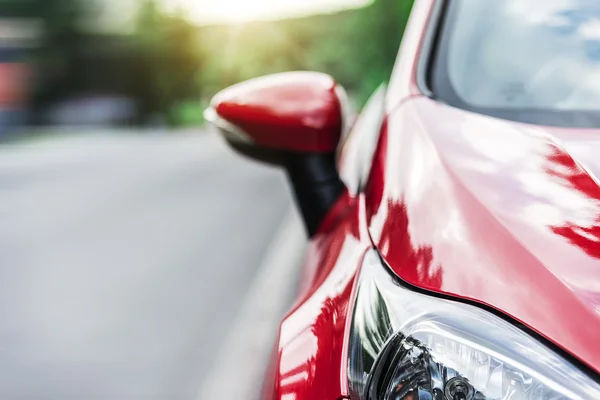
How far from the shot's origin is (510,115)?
1.53 meters

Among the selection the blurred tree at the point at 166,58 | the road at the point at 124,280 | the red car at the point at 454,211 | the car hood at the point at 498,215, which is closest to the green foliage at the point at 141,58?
the blurred tree at the point at 166,58

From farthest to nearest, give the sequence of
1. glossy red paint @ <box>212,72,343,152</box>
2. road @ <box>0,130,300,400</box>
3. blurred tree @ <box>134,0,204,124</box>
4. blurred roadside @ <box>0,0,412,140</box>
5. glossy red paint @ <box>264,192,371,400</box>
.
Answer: blurred tree @ <box>134,0,204,124</box>, blurred roadside @ <box>0,0,412,140</box>, road @ <box>0,130,300,400</box>, glossy red paint @ <box>212,72,343,152</box>, glossy red paint @ <box>264,192,371,400</box>

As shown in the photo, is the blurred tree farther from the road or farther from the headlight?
the headlight

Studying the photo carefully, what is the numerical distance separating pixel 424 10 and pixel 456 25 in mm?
119

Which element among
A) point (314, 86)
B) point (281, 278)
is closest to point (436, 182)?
point (314, 86)

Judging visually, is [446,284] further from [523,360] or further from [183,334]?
[183,334]

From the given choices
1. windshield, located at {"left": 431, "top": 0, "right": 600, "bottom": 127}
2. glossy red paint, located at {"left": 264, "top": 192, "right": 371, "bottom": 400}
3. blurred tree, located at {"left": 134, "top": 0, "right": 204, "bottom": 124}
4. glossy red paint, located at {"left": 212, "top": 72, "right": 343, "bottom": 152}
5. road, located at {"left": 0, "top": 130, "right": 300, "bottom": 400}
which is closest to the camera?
glossy red paint, located at {"left": 264, "top": 192, "right": 371, "bottom": 400}

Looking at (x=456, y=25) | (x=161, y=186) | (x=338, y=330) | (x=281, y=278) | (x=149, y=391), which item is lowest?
(x=161, y=186)

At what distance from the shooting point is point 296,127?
5.94ft

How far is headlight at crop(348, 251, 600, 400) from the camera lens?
3.10 ft

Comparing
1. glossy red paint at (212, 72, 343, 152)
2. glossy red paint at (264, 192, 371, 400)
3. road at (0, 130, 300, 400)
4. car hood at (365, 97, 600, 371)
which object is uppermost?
car hood at (365, 97, 600, 371)

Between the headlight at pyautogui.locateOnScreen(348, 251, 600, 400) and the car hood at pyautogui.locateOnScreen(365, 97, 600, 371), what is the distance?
1.0 inches

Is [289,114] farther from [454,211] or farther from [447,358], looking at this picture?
[447,358]

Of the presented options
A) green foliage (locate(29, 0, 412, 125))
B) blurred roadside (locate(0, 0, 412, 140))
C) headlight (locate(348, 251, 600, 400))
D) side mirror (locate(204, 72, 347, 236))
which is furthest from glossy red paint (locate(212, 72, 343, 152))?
green foliage (locate(29, 0, 412, 125))
